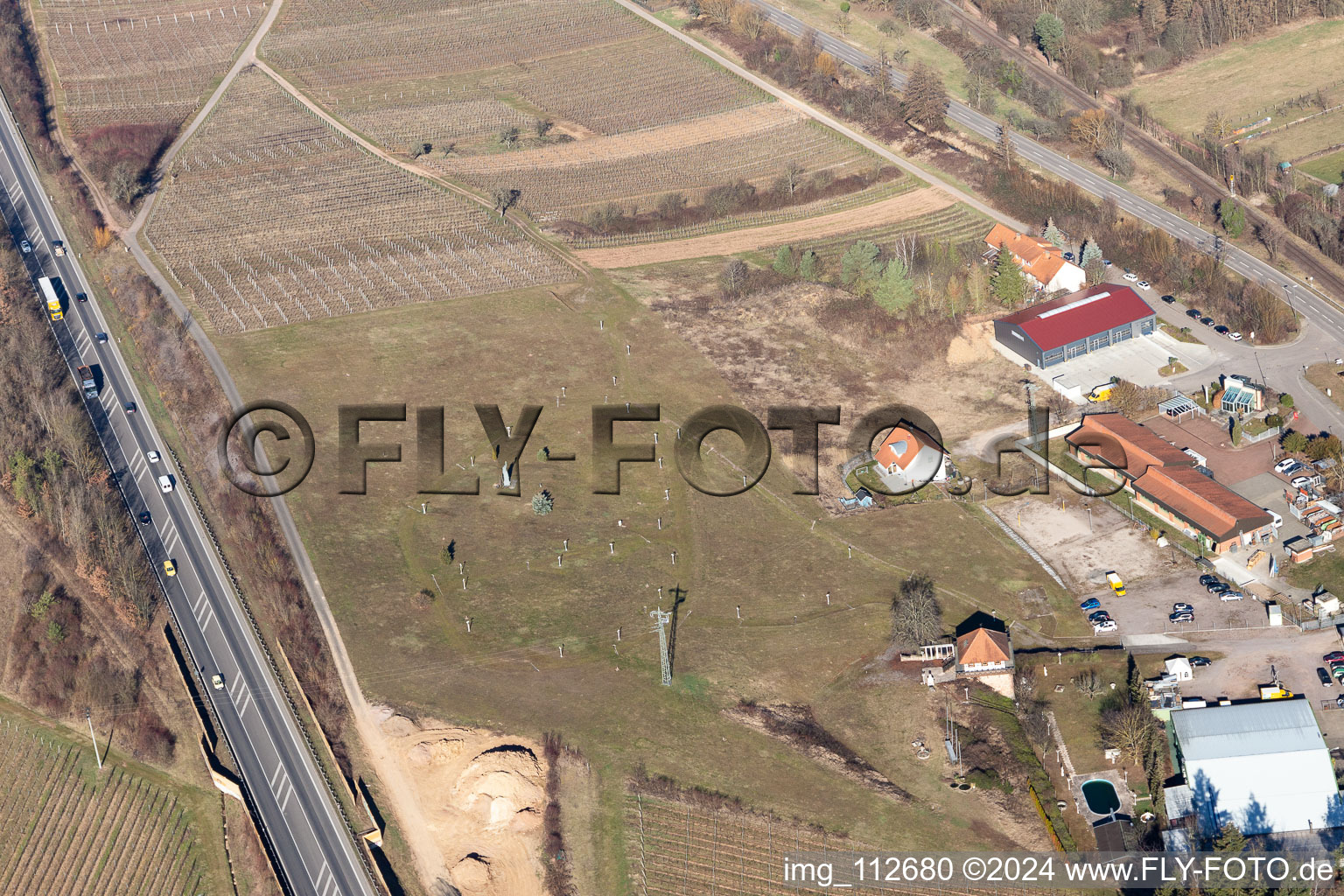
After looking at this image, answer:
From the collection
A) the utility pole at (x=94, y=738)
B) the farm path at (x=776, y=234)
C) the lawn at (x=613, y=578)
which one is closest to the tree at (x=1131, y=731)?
the lawn at (x=613, y=578)

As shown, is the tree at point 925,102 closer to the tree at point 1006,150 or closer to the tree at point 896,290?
the tree at point 1006,150

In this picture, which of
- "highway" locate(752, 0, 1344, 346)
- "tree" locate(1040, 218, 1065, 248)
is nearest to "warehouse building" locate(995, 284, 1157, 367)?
"tree" locate(1040, 218, 1065, 248)

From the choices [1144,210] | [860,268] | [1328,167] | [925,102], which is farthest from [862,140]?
[1328,167]

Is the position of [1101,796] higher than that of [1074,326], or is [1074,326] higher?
[1074,326]

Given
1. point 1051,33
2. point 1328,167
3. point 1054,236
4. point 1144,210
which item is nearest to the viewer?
point 1054,236

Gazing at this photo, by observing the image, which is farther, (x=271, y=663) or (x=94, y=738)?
(x=271, y=663)

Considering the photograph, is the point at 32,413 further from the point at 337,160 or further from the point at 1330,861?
the point at 1330,861

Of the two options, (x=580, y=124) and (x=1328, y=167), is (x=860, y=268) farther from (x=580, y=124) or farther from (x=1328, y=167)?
(x=1328, y=167)
